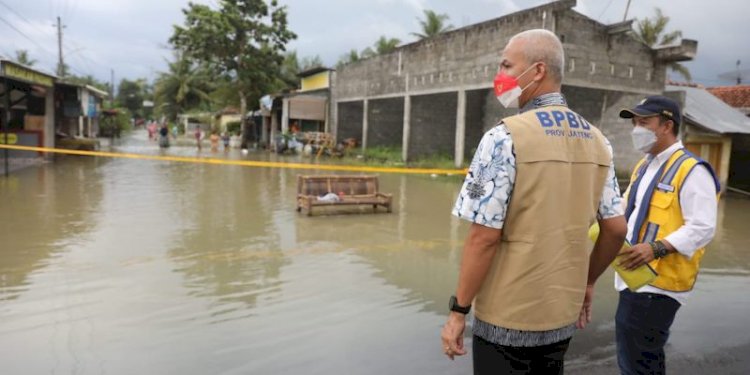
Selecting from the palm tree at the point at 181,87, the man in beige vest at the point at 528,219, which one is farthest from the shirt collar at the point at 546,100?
the palm tree at the point at 181,87

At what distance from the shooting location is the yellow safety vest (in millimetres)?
2645

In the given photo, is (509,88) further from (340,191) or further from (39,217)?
(39,217)

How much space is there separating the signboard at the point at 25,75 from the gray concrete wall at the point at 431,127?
13271 mm

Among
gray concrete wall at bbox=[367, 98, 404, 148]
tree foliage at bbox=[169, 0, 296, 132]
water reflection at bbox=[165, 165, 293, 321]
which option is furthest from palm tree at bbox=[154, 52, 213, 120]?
water reflection at bbox=[165, 165, 293, 321]

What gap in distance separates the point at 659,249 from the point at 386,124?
24.1 metres

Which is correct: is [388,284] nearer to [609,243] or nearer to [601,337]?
[601,337]

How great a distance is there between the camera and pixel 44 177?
1382 cm

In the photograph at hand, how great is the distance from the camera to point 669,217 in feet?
8.85

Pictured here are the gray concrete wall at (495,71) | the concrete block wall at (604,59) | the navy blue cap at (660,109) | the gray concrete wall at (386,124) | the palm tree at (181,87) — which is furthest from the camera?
the palm tree at (181,87)

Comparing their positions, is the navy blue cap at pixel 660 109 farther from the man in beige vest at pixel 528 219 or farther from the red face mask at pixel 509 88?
the red face mask at pixel 509 88

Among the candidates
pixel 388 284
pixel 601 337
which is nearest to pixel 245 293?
pixel 388 284

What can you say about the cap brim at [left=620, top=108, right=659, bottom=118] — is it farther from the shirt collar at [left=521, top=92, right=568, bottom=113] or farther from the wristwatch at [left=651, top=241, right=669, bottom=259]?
the shirt collar at [left=521, top=92, right=568, bottom=113]

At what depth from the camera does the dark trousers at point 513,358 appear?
1.98m

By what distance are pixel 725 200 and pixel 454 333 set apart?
1539cm
